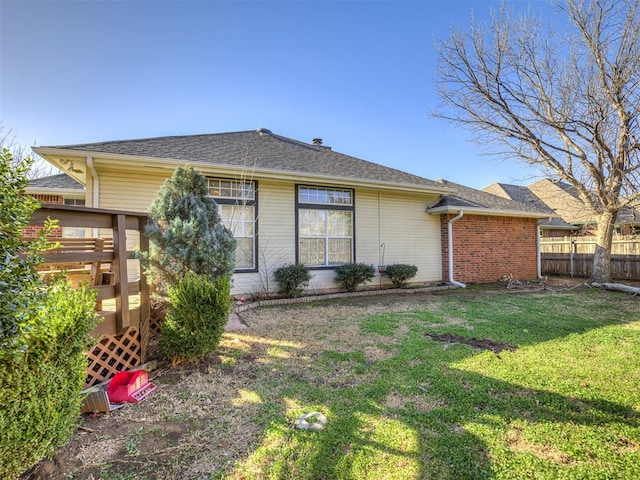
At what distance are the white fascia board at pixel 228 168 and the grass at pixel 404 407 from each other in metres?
3.99

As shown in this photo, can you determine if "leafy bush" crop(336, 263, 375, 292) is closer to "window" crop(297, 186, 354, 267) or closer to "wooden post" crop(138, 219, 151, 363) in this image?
"window" crop(297, 186, 354, 267)

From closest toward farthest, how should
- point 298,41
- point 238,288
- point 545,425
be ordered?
point 545,425 → point 238,288 → point 298,41

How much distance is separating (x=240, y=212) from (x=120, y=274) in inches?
175

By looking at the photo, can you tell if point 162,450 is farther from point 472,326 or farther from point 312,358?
point 472,326

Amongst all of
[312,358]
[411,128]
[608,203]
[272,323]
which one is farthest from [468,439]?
[411,128]

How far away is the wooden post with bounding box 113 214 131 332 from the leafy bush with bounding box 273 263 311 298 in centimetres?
443

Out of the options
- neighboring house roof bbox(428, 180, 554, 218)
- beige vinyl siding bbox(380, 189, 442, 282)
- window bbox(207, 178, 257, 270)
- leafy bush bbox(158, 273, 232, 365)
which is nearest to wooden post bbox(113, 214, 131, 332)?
leafy bush bbox(158, 273, 232, 365)

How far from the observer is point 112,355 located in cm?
352

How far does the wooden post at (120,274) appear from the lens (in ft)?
11.5

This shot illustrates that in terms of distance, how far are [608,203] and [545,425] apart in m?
11.3

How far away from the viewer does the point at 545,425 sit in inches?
100

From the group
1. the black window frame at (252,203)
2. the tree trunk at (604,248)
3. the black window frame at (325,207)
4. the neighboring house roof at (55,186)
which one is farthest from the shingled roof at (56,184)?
the tree trunk at (604,248)

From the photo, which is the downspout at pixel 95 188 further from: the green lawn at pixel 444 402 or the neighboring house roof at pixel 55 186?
the green lawn at pixel 444 402

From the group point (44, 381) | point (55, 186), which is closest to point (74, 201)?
point (55, 186)
